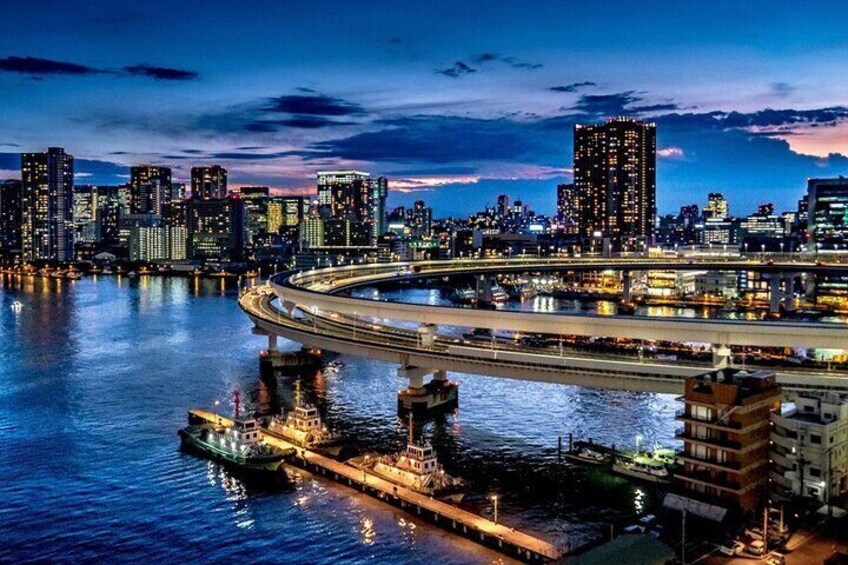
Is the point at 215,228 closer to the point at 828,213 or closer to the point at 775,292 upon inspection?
the point at 828,213

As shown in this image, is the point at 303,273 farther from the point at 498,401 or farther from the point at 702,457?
the point at 702,457

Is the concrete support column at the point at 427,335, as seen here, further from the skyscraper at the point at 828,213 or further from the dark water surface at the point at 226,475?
the skyscraper at the point at 828,213

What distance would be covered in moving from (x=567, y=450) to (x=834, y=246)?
75930 millimetres

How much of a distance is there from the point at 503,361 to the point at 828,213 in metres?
77.7

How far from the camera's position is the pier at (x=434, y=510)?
1855 cm

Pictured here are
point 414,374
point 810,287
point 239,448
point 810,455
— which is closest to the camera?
point 810,455

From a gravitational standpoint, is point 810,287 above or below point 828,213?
below

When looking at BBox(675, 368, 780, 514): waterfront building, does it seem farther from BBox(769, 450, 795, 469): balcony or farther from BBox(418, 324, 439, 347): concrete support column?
BBox(418, 324, 439, 347): concrete support column

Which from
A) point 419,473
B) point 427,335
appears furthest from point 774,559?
point 427,335

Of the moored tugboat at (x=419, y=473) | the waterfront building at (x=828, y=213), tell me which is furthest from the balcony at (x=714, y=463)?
the waterfront building at (x=828, y=213)

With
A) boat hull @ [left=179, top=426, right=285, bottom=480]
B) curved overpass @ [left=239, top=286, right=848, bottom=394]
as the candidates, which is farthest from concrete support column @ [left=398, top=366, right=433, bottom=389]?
boat hull @ [left=179, top=426, right=285, bottom=480]

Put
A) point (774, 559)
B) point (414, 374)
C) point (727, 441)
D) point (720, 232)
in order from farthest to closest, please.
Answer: point (720, 232) → point (414, 374) → point (727, 441) → point (774, 559)

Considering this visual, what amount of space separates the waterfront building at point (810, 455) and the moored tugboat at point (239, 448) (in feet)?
43.6

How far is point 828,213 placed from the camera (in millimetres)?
92938
